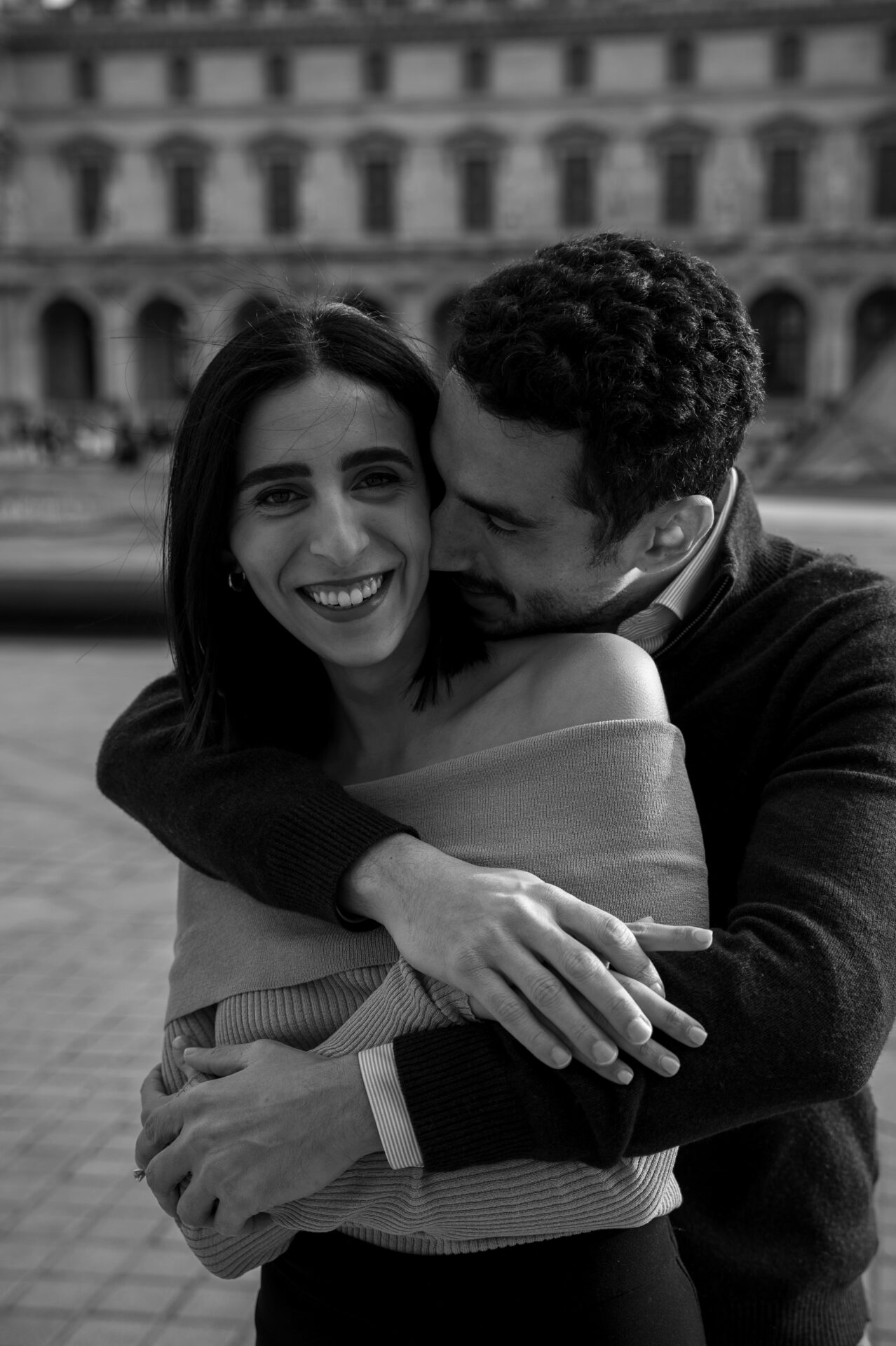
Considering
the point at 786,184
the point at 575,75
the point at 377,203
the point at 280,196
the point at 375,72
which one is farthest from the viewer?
the point at 280,196

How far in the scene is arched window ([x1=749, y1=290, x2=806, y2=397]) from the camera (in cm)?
3934

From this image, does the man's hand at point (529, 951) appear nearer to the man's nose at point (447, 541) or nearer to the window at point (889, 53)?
the man's nose at point (447, 541)

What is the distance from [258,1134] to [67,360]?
1668 inches

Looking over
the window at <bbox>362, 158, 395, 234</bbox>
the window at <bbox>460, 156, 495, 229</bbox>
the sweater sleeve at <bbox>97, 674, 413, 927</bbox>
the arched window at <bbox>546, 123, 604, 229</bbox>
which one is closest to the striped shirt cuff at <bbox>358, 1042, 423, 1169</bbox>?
the sweater sleeve at <bbox>97, 674, 413, 927</bbox>

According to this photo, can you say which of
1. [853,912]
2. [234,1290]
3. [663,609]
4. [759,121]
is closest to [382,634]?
[663,609]

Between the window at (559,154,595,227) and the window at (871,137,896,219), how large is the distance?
790cm

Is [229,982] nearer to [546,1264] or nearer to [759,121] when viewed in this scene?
[546,1264]

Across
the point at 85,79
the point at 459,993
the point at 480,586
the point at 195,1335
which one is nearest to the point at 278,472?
the point at 480,586

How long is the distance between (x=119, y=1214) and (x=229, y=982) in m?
1.61

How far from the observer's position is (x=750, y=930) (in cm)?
124

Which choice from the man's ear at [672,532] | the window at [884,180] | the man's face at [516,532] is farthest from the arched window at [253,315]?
the window at [884,180]

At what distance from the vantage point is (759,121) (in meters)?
38.5

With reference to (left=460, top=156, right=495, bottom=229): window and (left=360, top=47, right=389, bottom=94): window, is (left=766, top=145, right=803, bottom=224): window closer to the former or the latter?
(left=460, top=156, right=495, bottom=229): window

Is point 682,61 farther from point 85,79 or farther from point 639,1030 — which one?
point 639,1030
